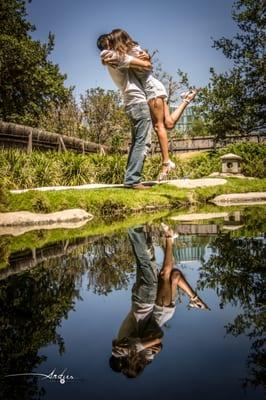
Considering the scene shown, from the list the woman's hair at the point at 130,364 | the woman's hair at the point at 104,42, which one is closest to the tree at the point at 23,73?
the woman's hair at the point at 104,42

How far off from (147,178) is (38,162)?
2.95m

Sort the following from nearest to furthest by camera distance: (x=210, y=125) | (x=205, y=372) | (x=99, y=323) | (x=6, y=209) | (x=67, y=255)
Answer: (x=205, y=372)
(x=99, y=323)
(x=67, y=255)
(x=6, y=209)
(x=210, y=125)

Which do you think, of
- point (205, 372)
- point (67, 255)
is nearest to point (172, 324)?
point (205, 372)

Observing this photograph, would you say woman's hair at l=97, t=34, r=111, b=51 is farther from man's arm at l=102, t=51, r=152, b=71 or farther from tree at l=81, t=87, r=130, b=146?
tree at l=81, t=87, r=130, b=146

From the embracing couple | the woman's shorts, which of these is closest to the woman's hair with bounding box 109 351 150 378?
the embracing couple

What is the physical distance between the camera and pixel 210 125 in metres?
19.6

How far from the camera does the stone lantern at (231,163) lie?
12.9 meters

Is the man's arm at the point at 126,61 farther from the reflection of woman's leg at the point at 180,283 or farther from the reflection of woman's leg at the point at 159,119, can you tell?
the reflection of woman's leg at the point at 180,283

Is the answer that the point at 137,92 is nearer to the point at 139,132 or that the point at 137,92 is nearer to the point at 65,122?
the point at 139,132

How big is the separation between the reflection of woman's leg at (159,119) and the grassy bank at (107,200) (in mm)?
649

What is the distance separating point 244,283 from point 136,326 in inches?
19.9

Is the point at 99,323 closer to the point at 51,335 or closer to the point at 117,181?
the point at 51,335

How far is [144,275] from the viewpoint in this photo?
5.26ft

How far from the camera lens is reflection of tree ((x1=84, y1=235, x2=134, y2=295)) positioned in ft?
4.92
